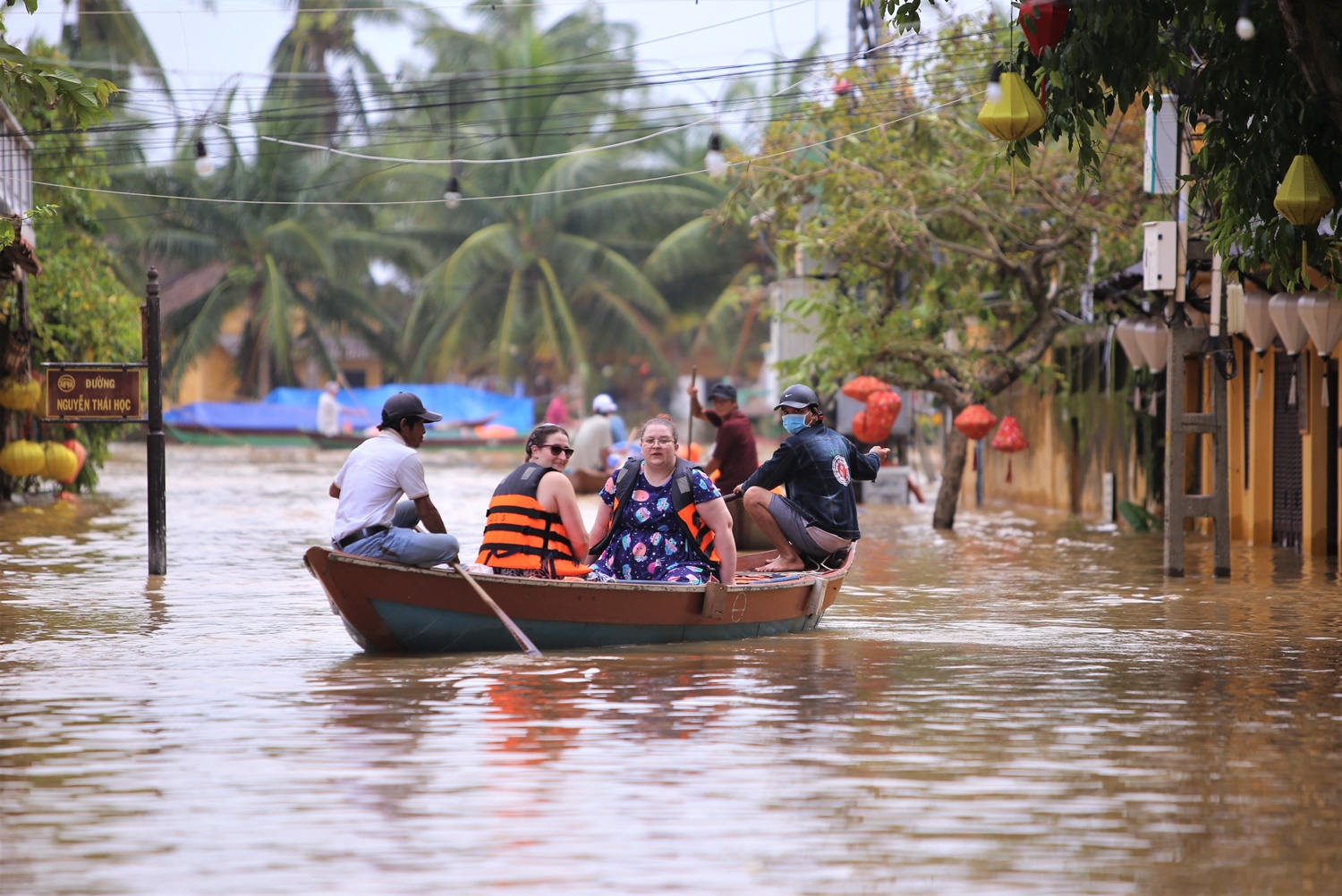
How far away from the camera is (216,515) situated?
2598cm

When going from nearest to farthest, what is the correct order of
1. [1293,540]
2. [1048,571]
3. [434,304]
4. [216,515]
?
[1048,571], [1293,540], [216,515], [434,304]

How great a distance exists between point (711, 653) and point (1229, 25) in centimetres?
503

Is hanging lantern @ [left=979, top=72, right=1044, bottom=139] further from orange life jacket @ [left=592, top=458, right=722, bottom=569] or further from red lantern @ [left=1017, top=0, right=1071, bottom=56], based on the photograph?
orange life jacket @ [left=592, top=458, right=722, bottom=569]

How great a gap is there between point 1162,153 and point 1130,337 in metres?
2.48

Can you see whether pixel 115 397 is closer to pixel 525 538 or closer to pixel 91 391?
pixel 91 391

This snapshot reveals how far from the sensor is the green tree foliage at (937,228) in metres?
23.2

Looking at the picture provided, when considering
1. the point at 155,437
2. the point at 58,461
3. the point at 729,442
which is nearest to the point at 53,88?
the point at 155,437

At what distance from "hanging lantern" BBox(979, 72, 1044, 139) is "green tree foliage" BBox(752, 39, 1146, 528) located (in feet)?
38.7

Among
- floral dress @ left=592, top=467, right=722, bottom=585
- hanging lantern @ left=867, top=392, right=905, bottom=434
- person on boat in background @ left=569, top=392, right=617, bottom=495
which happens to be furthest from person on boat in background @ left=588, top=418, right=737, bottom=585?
person on boat in background @ left=569, top=392, right=617, bottom=495

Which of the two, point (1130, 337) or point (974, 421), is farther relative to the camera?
point (974, 421)

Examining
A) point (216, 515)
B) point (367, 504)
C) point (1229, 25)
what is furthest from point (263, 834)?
point (216, 515)

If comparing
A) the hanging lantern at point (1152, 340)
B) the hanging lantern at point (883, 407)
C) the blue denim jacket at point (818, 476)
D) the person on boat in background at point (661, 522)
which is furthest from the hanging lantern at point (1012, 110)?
the hanging lantern at point (883, 407)

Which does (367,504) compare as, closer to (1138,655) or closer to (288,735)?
(288,735)

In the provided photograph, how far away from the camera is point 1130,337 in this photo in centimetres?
2031
